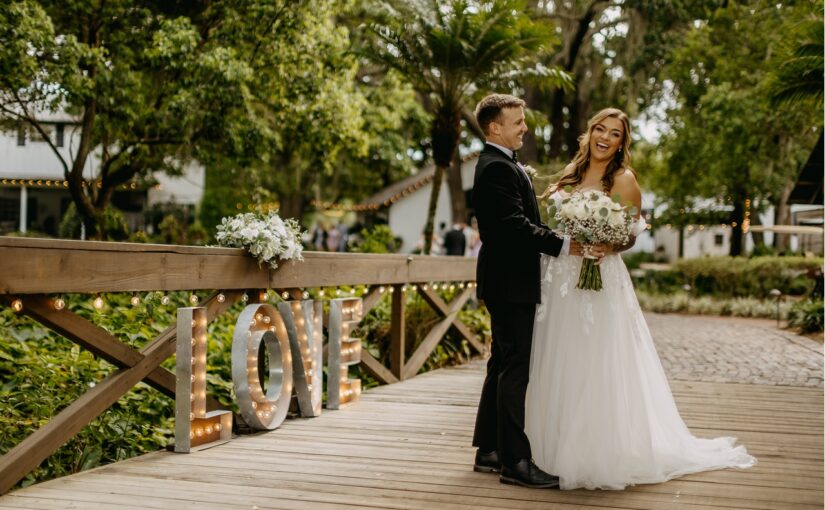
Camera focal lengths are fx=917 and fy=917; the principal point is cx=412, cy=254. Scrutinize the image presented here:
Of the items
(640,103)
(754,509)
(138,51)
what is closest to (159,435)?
(754,509)

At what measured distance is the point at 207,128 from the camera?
14.1 metres

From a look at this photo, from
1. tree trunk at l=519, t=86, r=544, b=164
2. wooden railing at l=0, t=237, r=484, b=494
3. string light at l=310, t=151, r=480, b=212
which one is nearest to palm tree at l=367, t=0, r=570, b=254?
wooden railing at l=0, t=237, r=484, b=494

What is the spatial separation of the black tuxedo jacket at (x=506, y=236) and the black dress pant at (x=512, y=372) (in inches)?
3.4

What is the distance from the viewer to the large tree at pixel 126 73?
39.4ft

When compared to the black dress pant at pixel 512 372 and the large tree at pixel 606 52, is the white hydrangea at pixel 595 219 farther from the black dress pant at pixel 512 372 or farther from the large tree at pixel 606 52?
the large tree at pixel 606 52

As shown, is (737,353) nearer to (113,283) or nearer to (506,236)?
(506,236)

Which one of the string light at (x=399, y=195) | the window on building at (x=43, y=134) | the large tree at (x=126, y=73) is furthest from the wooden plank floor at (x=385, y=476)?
the string light at (x=399, y=195)

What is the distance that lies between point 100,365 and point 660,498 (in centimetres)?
489

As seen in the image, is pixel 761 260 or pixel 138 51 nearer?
pixel 138 51

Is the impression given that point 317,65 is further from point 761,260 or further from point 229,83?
point 761,260

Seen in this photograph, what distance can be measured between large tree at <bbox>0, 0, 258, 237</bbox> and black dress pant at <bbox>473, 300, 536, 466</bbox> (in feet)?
27.6

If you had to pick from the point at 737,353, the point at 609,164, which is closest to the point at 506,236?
the point at 609,164

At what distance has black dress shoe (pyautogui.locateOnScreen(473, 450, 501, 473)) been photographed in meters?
5.14

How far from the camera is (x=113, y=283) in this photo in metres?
4.87
